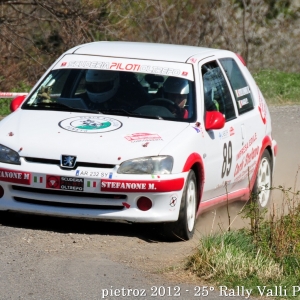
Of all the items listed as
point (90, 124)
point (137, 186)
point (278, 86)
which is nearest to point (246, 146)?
point (90, 124)

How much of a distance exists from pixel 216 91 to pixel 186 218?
5.58ft

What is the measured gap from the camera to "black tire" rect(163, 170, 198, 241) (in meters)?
7.33

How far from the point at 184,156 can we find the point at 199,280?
1.33 meters

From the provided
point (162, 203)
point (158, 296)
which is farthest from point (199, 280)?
point (162, 203)

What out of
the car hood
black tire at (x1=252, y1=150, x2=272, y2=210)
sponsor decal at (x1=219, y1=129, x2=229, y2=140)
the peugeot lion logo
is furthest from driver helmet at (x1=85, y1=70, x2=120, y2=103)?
black tire at (x1=252, y1=150, x2=272, y2=210)

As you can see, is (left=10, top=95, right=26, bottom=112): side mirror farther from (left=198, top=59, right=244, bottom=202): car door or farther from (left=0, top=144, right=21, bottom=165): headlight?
(left=198, top=59, right=244, bottom=202): car door

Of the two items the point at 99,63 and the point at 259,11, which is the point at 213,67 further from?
the point at 259,11

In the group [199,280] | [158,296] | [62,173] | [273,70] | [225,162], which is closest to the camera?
[158,296]

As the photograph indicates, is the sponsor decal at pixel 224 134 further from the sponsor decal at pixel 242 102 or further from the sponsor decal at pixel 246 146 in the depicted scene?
the sponsor decal at pixel 242 102

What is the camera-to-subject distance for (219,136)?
8203 mm

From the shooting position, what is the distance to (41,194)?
23.8 feet

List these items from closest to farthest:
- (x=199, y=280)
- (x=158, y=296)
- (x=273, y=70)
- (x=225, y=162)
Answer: (x=158, y=296) → (x=199, y=280) → (x=225, y=162) → (x=273, y=70)

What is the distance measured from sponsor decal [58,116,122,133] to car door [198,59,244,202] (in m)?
0.87

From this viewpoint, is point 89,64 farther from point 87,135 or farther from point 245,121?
point 245,121
